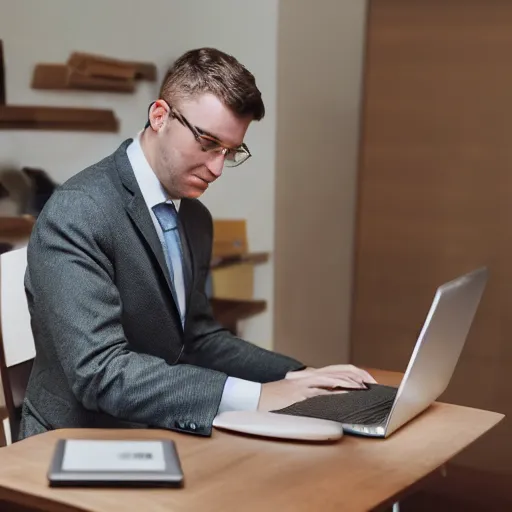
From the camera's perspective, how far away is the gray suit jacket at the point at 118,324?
1568 mm

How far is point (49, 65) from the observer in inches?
113

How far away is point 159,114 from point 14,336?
1.86ft

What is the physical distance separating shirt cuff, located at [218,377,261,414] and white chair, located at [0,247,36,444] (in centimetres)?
54

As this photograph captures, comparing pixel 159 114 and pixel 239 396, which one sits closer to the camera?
pixel 239 396

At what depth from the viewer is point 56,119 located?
2910 mm

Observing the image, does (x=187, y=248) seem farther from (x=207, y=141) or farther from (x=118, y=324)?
(x=118, y=324)

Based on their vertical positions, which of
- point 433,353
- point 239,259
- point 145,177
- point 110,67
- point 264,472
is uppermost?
point 110,67

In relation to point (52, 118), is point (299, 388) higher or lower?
lower

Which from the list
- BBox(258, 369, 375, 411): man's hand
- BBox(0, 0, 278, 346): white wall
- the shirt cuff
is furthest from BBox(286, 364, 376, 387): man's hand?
BBox(0, 0, 278, 346): white wall

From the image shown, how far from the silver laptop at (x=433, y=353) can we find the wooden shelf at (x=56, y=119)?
5.18 feet

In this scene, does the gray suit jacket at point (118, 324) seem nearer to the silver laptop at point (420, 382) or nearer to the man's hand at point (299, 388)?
the man's hand at point (299, 388)

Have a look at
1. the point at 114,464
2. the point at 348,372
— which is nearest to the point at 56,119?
the point at 348,372

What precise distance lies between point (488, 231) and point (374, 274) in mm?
454

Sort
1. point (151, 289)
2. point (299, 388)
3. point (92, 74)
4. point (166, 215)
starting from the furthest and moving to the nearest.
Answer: point (92, 74), point (166, 215), point (151, 289), point (299, 388)
